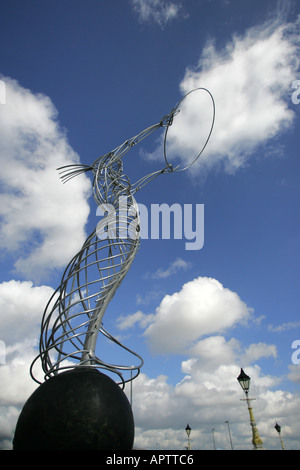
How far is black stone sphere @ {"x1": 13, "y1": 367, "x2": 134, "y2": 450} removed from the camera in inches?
325

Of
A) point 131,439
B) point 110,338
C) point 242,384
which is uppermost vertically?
point 110,338

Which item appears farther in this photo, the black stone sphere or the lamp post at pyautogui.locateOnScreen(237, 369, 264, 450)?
the lamp post at pyautogui.locateOnScreen(237, 369, 264, 450)

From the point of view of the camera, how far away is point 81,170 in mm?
16109

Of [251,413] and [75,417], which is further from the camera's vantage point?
[251,413]

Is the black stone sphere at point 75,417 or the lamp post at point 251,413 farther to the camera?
the lamp post at point 251,413

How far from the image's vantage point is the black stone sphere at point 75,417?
8.25 meters

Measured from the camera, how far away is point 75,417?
27.7 ft

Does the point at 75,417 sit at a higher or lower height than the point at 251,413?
lower
